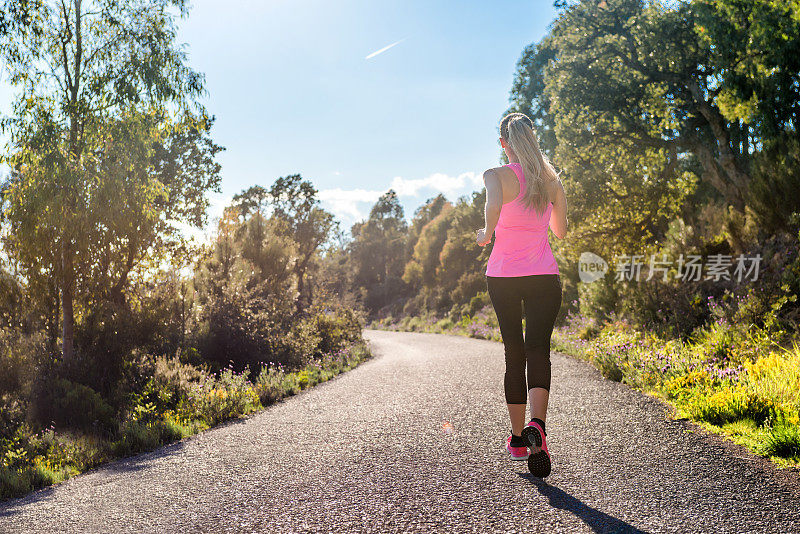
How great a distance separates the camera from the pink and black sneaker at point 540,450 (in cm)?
329

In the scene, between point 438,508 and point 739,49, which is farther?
point 739,49

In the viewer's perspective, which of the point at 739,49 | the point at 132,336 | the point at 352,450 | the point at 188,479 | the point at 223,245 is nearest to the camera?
the point at 188,479

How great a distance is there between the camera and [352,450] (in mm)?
4438

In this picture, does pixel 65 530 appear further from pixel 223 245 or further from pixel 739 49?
pixel 739 49

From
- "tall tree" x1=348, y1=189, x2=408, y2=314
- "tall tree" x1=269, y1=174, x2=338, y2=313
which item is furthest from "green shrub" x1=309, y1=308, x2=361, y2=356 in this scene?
"tall tree" x1=348, y1=189, x2=408, y2=314

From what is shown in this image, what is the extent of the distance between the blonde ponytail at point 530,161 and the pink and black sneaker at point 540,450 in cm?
144

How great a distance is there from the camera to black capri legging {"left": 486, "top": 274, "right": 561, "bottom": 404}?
3.48 meters

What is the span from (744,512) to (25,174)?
10.9 metres

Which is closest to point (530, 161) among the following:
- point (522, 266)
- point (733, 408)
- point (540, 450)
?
point (522, 266)

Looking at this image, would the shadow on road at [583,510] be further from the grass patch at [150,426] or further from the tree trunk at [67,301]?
the tree trunk at [67,301]

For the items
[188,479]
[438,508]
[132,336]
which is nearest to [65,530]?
[188,479]

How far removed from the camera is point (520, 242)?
351 centimetres

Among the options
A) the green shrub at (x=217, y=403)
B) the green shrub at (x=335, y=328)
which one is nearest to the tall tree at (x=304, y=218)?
the green shrub at (x=335, y=328)

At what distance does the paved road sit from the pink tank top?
1.44 meters
